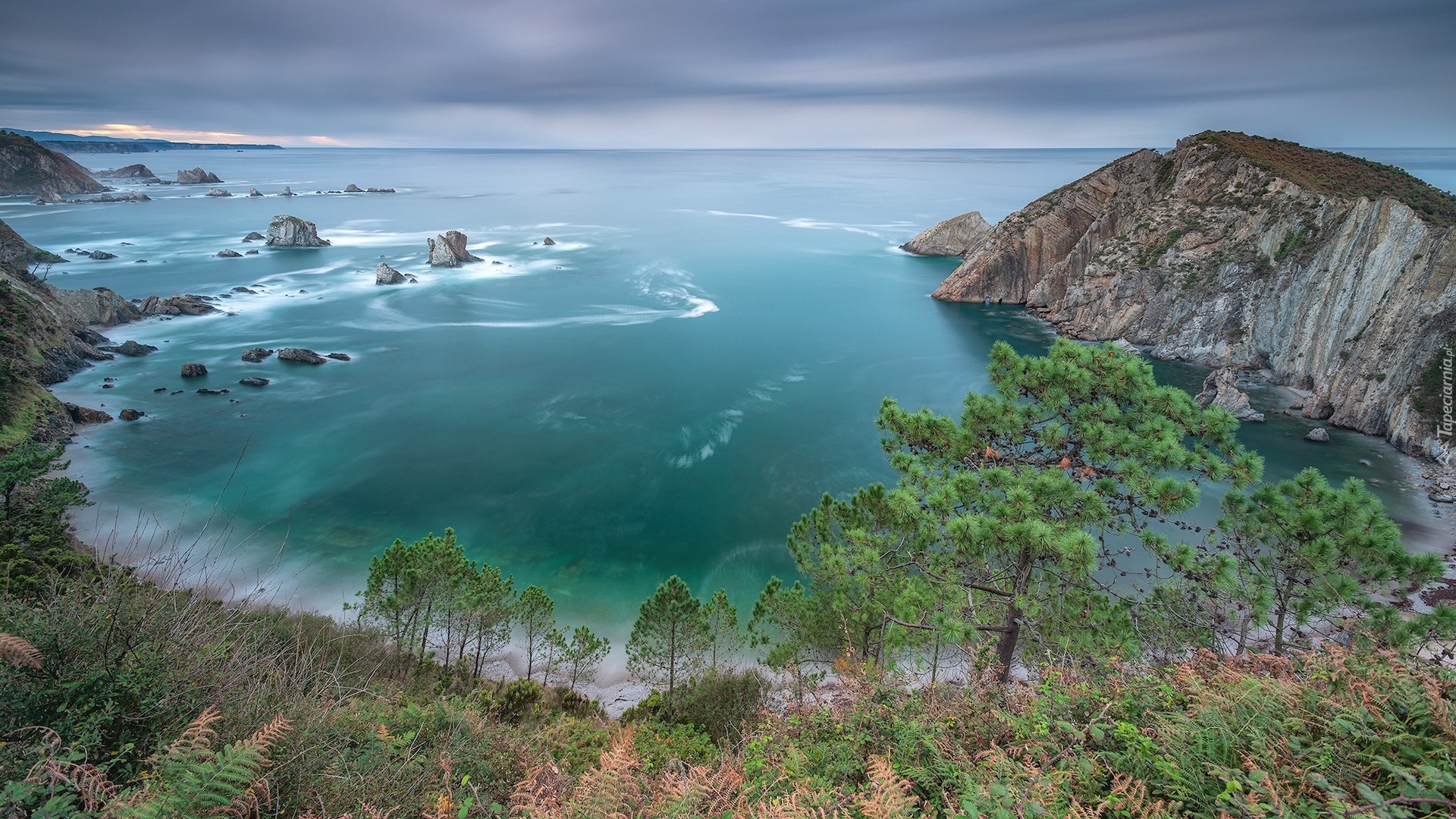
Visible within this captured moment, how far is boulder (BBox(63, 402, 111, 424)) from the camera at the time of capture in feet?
93.5

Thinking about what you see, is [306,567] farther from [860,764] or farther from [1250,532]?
[1250,532]

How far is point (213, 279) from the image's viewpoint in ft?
186

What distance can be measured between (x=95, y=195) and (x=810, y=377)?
5878 inches

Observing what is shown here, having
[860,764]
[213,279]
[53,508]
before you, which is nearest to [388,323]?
[213,279]

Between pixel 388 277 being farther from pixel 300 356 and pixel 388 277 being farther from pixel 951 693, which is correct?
pixel 951 693

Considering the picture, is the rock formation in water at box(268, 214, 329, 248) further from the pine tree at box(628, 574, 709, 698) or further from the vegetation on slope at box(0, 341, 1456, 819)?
the pine tree at box(628, 574, 709, 698)

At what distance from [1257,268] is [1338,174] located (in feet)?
29.2

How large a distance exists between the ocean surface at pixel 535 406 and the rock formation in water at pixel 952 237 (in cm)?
388

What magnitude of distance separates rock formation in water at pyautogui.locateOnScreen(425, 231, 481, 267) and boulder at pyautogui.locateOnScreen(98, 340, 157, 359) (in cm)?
2837

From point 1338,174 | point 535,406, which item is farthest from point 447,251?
point 1338,174

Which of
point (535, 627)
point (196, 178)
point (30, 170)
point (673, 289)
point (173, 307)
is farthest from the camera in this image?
point (196, 178)

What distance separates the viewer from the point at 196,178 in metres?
156

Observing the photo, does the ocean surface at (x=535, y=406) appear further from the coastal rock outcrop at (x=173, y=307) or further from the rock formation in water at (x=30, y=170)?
the rock formation in water at (x=30, y=170)

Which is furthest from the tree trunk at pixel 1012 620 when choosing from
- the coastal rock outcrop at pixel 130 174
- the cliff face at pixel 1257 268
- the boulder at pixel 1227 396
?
the coastal rock outcrop at pixel 130 174
